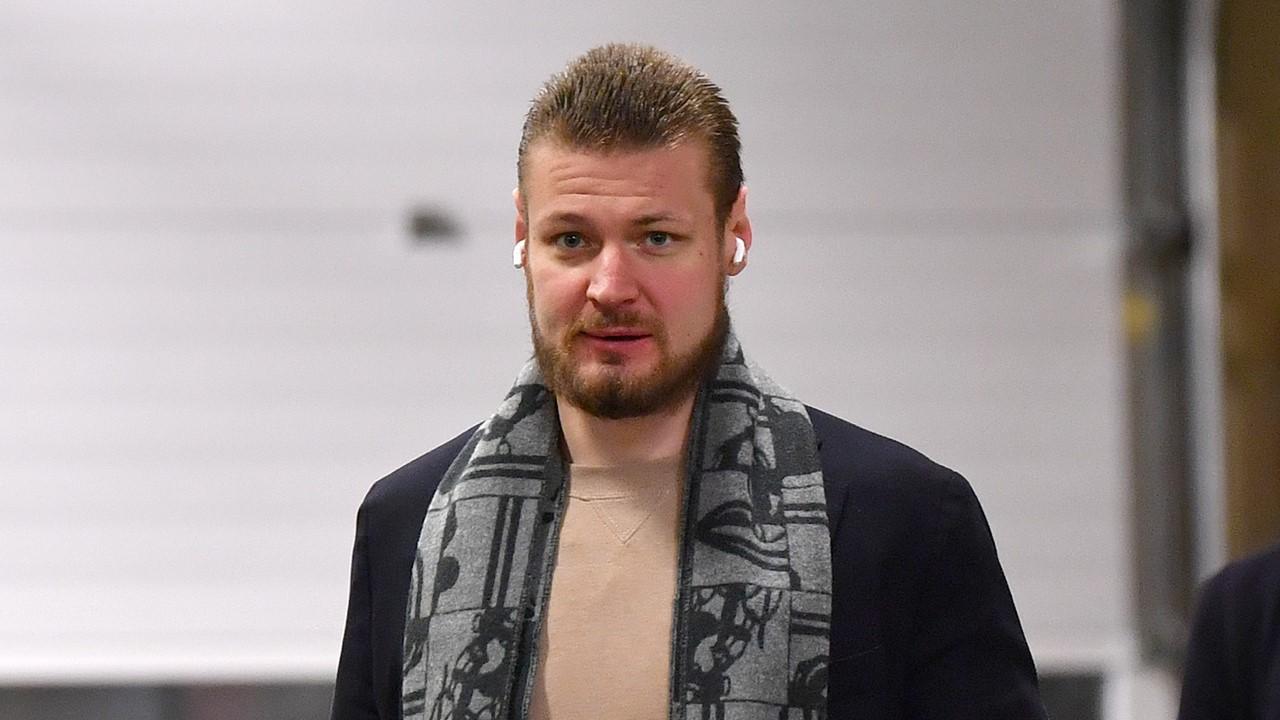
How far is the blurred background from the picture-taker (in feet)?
13.3

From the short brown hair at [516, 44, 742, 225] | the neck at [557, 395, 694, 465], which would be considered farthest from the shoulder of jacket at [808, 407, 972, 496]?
the short brown hair at [516, 44, 742, 225]

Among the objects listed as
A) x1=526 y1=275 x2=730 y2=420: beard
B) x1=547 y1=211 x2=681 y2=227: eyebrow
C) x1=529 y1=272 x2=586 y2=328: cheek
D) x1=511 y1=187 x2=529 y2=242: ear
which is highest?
x1=511 y1=187 x2=529 y2=242: ear

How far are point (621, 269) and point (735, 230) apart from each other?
0.17m

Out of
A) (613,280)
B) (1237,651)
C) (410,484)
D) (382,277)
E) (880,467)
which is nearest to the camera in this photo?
(613,280)

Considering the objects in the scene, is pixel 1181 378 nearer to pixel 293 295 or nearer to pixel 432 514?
pixel 293 295

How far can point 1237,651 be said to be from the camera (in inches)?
80.0

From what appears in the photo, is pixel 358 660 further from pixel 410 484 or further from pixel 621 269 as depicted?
pixel 621 269

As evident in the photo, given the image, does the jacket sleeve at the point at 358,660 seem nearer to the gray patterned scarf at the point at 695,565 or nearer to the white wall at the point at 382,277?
the gray patterned scarf at the point at 695,565

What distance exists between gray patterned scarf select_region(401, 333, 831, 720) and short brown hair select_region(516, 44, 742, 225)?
221mm

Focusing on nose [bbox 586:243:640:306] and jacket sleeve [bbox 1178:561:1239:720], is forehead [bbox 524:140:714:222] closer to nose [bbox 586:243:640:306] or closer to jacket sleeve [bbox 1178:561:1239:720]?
nose [bbox 586:243:640:306]

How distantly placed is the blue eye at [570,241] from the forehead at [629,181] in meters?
0.03

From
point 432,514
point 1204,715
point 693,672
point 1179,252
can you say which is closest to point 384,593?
point 432,514

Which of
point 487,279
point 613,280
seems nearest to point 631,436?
point 613,280

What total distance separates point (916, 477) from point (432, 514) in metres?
0.49
